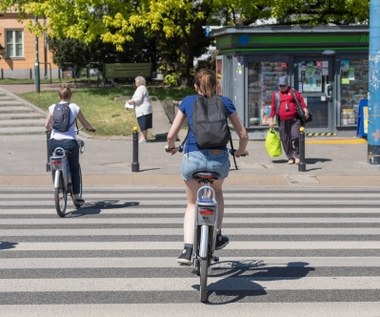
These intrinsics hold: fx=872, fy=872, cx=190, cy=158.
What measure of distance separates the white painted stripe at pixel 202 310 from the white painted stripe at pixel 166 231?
3213 mm

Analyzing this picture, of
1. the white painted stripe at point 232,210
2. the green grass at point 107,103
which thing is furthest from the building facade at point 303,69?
the white painted stripe at point 232,210

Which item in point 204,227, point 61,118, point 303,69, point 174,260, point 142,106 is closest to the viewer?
point 204,227

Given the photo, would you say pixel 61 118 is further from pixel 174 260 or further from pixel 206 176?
pixel 206 176

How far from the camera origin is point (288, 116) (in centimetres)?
1719

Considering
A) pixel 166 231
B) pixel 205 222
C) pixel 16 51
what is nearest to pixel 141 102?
pixel 166 231

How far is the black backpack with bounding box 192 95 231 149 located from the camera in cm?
693

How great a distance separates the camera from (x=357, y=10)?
94.4 feet

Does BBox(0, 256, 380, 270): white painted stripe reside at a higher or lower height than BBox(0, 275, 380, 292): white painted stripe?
lower

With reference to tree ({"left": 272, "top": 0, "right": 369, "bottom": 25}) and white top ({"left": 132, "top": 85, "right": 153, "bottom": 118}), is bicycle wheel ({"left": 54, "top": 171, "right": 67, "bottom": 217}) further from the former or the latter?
tree ({"left": 272, "top": 0, "right": 369, "bottom": 25})

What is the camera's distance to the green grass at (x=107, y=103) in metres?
24.0

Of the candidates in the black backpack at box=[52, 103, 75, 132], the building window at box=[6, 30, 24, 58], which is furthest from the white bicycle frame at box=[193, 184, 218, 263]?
the building window at box=[6, 30, 24, 58]

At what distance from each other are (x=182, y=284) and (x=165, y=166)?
392 inches

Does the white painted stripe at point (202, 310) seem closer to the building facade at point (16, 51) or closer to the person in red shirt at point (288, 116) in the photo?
the person in red shirt at point (288, 116)

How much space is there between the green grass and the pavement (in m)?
1.73
